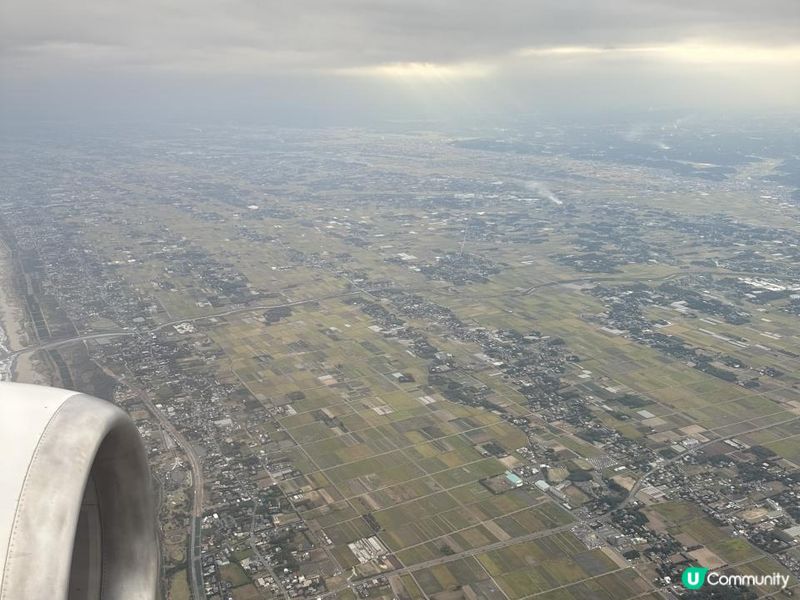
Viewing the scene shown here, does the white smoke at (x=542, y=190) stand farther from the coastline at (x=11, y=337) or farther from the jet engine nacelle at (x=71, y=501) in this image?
the jet engine nacelle at (x=71, y=501)

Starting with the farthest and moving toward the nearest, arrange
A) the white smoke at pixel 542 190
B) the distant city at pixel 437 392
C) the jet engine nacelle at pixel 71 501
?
1. the white smoke at pixel 542 190
2. the distant city at pixel 437 392
3. the jet engine nacelle at pixel 71 501

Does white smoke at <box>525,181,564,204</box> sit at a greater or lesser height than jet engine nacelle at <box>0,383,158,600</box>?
lesser

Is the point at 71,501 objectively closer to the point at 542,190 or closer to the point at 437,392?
the point at 437,392

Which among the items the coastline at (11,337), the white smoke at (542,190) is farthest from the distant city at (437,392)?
the white smoke at (542,190)

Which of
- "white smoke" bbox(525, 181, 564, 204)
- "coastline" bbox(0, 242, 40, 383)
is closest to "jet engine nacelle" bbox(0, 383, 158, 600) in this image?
"coastline" bbox(0, 242, 40, 383)

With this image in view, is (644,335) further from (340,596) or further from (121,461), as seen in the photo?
(121,461)

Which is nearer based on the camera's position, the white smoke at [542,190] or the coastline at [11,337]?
the coastline at [11,337]

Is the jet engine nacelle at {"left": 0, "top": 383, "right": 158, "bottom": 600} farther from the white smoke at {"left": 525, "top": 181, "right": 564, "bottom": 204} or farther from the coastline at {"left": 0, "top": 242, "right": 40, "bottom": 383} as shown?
the white smoke at {"left": 525, "top": 181, "right": 564, "bottom": 204}

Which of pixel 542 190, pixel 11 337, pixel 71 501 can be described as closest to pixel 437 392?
pixel 11 337
